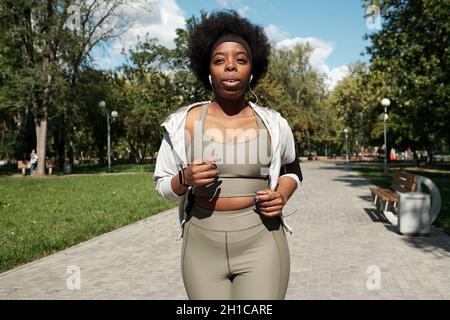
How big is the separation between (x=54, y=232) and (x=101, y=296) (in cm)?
412

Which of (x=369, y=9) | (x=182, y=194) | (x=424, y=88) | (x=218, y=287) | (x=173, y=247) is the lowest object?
(x=173, y=247)

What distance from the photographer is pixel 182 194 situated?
6.77 ft

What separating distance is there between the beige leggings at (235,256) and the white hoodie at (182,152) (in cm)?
14

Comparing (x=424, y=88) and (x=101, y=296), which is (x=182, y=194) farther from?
(x=424, y=88)

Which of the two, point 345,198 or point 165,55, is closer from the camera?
point 345,198

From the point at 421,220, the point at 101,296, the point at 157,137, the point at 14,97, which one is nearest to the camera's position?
the point at 101,296

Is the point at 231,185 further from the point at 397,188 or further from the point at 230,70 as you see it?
the point at 397,188

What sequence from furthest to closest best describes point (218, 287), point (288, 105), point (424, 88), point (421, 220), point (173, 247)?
point (288, 105) → point (424, 88) → point (421, 220) → point (173, 247) → point (218, 287)

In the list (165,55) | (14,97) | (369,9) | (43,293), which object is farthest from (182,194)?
(165,55)

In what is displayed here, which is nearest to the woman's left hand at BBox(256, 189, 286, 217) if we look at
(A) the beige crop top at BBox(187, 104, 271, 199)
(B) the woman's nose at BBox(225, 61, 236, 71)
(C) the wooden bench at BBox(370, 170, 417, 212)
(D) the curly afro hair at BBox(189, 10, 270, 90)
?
(A) the beige crop top at BBox(187, 104, 271, 199)

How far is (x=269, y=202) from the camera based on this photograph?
196cm

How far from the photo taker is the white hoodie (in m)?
2.10

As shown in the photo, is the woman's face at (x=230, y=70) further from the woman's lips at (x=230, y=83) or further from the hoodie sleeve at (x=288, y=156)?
the hoodie sleeve at (x=288, y=156)

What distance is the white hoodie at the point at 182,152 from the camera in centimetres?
210
